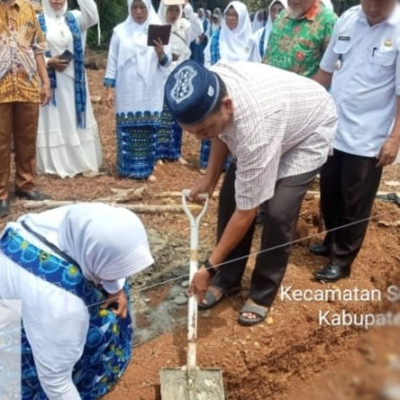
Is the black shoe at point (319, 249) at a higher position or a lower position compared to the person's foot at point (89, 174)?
higher

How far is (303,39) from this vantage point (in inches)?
158

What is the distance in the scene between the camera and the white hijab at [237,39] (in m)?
6.13

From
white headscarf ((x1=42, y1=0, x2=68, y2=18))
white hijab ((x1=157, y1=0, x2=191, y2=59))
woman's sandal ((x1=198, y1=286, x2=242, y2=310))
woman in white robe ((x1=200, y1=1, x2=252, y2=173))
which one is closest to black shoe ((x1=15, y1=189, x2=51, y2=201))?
white headscarf ((x1=42, y1=0, x2=68, y2=18))

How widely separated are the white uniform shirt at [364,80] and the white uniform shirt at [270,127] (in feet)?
1.21

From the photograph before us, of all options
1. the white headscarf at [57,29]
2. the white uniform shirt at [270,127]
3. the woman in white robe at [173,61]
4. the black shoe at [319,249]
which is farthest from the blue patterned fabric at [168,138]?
the white uniform shirt at [270,127]

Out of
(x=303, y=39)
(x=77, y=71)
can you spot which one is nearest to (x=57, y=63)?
(x=77, y=71)

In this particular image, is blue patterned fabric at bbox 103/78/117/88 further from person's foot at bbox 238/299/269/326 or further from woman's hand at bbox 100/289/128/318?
woman's hand at bbox 100/289/128/318

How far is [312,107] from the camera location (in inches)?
117

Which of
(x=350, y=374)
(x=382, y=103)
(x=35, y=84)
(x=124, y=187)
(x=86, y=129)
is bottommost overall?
(x=124, y=187)

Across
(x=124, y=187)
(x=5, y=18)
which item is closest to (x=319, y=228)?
(x=124, y=187)

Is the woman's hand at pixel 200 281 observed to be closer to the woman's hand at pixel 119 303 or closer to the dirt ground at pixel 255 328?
the woman's hand at pixel 119 303

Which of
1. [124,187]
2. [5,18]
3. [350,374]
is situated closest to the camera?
[350,374]

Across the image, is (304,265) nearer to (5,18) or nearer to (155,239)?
(155,239)

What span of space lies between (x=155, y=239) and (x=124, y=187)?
1576 millimetres
